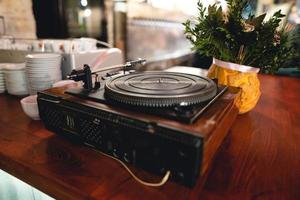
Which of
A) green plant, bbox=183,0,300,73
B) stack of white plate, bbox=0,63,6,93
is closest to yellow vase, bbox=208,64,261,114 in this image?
green plant, bbox=183,0,300,73

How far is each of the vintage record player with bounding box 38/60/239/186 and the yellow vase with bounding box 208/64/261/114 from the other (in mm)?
187

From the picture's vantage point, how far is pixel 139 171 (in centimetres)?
65

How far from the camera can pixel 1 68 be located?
4.02 feet

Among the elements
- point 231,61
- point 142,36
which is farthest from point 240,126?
point 142,36

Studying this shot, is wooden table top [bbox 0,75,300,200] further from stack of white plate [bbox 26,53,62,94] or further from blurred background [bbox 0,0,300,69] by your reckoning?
blurred background [bbox 0,0,300,69]

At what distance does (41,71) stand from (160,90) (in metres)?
0.69

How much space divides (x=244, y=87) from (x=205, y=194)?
1.96 ft

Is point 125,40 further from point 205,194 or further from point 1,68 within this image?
point 205,194

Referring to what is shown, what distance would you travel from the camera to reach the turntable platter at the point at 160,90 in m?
0.62

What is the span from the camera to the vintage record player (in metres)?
0.52

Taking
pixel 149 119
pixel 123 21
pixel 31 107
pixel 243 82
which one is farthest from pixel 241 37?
pixel 123 21

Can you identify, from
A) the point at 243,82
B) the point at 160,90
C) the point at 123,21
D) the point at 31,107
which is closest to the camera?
the point at 160,90

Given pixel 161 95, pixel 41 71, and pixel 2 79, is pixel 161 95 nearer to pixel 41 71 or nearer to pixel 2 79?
pixel 41 71

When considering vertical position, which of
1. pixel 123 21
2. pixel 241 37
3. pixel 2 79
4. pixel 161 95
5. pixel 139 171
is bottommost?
pixel 139 171
